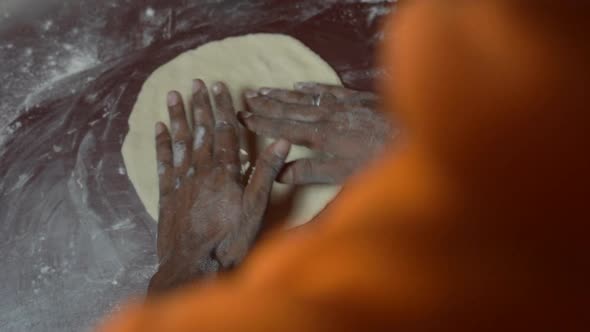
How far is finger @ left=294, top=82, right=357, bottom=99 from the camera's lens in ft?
3.34

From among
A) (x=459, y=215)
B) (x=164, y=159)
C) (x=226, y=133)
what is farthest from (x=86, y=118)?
(x=459, y=215)

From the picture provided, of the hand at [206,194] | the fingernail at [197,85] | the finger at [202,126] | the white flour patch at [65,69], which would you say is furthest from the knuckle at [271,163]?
the white flour patch at [65,69]

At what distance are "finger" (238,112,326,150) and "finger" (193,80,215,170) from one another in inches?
3.3

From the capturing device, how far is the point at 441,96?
37.2 inches

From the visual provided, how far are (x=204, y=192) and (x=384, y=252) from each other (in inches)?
15.0

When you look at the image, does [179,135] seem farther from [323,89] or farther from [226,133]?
[323,89]

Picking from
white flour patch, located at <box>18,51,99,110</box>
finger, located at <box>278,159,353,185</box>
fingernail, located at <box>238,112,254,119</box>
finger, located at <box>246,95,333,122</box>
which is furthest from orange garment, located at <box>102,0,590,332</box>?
white flour patch, located at <box>18,51,99,110</box>

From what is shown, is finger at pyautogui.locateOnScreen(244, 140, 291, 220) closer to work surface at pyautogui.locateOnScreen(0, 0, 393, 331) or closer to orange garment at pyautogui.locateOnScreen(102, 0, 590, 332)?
orange garment at pyautogui.locateOnScreen(102, 0, 590, 332)

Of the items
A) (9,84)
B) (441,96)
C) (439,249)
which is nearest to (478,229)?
(439,249)

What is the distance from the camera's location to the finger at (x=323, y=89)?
1020 millimetres

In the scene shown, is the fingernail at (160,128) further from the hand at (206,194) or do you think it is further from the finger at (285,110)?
the finger at (285,110)

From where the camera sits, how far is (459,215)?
676 millimetres

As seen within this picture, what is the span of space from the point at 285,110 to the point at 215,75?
0.19 meters

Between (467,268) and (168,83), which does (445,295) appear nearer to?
(467,268)
